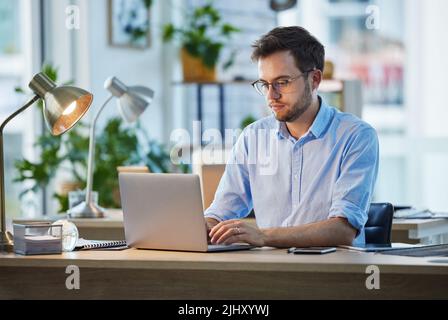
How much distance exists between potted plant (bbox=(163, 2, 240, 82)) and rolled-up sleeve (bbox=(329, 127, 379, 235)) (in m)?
3.11

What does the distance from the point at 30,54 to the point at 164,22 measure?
1.27 metres

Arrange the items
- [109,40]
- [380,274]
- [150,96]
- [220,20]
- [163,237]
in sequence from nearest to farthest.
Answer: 1. [380,274]
2. [163,237]
3. [150,96]
4. [109,40]
5. [220,20]

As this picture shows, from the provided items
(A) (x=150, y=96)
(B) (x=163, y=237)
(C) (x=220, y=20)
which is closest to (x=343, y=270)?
(B) (x=163, y=237)

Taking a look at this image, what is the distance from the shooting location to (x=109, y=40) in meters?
6.21

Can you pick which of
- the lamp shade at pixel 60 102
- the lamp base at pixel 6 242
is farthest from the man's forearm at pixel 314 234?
the lamp base at pixel 6 242

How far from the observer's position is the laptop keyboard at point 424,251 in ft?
9.36

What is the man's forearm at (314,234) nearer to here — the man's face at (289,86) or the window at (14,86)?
the man's face at (289,86)

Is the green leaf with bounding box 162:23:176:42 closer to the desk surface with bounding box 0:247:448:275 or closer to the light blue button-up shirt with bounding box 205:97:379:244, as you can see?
the light blue button-up shirt with bounding box 205:97:379:244

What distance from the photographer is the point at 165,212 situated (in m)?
2.99

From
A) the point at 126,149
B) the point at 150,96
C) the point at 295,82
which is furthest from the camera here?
the point at 126,149

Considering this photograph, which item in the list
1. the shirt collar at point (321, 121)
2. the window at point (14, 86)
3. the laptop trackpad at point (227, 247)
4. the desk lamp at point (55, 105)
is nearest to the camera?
the laptop trackpad at point (227, 247)

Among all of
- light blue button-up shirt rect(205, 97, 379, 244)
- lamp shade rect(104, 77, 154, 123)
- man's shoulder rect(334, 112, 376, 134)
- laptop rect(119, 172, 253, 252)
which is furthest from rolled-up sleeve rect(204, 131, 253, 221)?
lamp shade rect(104, 77, 154, 123)

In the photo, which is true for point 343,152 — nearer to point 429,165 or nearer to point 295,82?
point 295,82

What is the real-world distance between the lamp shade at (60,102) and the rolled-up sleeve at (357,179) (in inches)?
35.7
